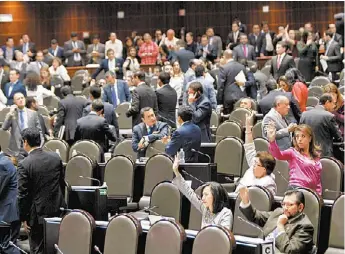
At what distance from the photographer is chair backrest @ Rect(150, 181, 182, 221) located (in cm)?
789

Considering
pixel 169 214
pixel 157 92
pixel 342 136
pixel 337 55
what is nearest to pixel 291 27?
pixel 337 55

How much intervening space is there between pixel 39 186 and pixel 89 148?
92.3 inches

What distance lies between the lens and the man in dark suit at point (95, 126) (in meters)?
10.3

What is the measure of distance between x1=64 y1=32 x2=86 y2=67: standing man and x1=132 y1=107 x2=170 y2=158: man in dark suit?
10256mm

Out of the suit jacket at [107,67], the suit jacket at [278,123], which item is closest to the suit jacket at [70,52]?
the suit jacket at [107,67]

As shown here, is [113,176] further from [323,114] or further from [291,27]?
[291,27]

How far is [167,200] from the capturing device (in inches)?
313

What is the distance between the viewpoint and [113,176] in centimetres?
937

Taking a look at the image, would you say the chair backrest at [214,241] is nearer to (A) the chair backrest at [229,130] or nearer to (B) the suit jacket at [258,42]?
(A) the chair backrest at [229,130]

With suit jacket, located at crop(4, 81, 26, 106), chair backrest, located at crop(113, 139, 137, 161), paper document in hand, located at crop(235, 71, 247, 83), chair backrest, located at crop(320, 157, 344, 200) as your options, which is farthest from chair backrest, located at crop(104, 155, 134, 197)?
suit jacket, located at crop(4, 81, 26, 106)

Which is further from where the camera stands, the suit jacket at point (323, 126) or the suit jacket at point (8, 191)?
the suit jacket at point (323, 126)

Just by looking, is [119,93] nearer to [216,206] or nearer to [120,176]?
[120,176]

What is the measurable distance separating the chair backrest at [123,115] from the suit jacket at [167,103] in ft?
4.90

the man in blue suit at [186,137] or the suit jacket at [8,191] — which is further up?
the man in blue suit at [186,137]
